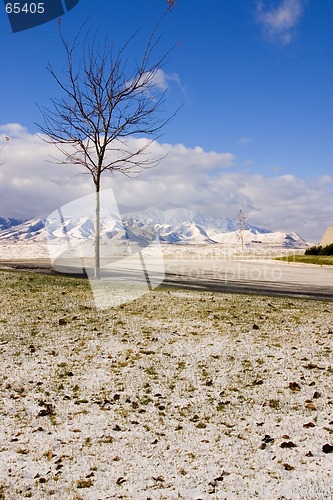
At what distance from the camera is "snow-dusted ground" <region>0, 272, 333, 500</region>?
424 centimetres

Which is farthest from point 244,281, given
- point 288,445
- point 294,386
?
point 288,445

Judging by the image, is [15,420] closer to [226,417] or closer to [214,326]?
[226,417]

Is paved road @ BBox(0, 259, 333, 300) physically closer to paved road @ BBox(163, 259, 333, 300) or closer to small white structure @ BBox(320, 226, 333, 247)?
paved road @ BBox(163, 259, 333, 300)

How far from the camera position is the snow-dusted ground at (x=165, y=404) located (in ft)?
13.9

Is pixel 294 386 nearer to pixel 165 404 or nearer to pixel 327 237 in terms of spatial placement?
pixel 165 404

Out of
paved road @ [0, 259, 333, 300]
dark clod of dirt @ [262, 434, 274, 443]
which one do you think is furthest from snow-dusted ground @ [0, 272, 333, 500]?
paved road @ [0, 259, 333, 300]

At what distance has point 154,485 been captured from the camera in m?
4.16

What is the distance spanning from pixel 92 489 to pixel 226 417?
88.7 inches

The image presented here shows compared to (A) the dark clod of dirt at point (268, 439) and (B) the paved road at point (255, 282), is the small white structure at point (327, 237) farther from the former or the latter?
(A) the dark clod of dirt at point (268, 439)

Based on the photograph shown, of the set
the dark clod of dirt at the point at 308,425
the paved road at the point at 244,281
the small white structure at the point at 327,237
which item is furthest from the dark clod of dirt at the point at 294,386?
the small white structure at the point at 327,237

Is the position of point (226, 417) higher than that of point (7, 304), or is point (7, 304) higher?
point (7, 304)

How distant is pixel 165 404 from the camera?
19.6 feet

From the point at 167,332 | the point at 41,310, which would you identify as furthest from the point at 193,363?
the point at 41,310

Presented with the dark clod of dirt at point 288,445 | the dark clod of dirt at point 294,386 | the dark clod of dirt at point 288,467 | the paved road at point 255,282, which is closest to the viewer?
the dark clod of dirt at point 288,467
